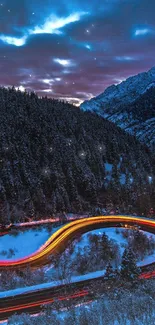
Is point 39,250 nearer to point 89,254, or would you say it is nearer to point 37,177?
point 89,254

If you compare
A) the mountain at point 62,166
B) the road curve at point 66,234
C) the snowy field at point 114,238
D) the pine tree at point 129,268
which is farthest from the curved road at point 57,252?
the mountain at point 62,166

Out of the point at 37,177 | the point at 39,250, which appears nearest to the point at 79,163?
the point at 37,177

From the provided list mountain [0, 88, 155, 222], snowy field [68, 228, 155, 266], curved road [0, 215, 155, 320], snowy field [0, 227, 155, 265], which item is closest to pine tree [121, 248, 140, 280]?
curved road [0, 215, 155, 320]

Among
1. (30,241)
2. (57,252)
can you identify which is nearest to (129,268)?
(57,252)

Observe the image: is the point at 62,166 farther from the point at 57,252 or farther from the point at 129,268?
the point at 129,268

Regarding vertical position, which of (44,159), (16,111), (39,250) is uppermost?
(16,111)
